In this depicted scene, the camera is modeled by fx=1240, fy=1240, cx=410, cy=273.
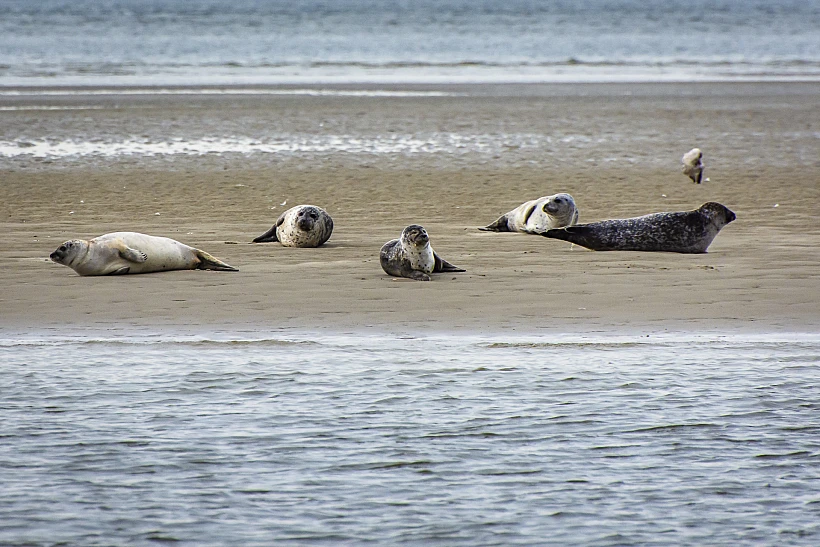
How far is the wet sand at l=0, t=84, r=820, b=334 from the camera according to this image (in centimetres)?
744

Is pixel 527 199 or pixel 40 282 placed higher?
pixel 527 199

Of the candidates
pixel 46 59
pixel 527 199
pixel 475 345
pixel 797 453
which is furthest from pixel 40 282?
pixel 46 59

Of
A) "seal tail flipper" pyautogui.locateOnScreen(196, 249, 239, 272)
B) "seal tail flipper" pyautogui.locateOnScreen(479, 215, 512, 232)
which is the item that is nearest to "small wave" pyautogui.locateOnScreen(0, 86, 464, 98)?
"seal tail flipper" pyautogui.locateOnScreen(479, 215, 512, 232)

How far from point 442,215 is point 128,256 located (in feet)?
14.5

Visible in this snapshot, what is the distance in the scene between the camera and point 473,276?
8.59 meters

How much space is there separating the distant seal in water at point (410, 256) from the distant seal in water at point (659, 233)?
5.39 ft

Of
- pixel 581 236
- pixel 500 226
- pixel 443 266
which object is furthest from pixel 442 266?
pixel 500 226

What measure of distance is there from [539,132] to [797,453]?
1479cm

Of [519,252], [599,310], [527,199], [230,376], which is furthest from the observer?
[527,199]

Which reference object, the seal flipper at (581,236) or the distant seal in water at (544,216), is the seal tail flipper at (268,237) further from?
the seal flipper at (581,236)

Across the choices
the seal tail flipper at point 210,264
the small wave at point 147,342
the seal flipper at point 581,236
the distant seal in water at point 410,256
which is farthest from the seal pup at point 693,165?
the small wave at point 147,342

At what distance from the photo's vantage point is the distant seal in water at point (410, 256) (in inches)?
331

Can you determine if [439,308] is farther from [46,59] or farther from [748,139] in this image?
[46,59]

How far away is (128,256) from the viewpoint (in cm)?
851
